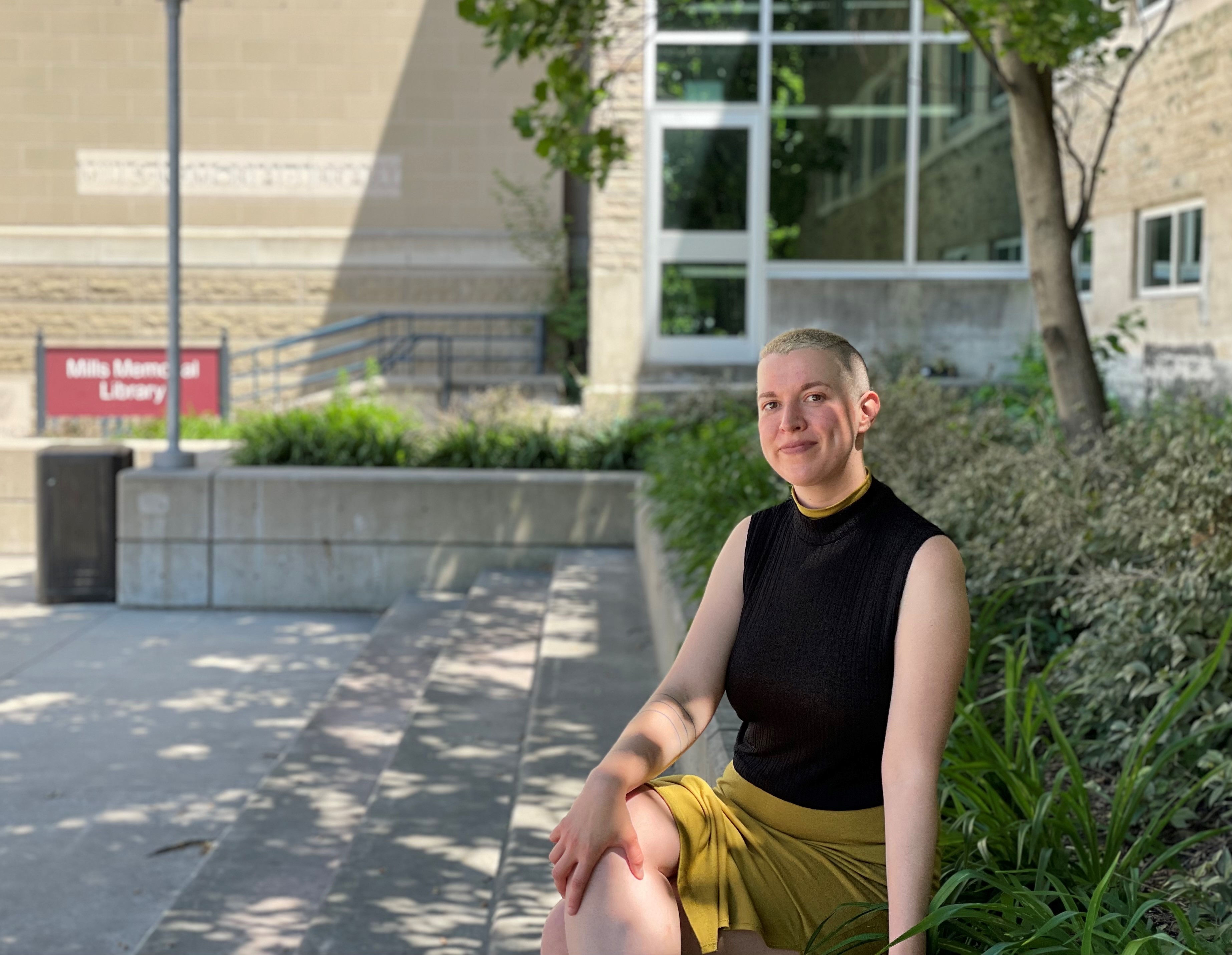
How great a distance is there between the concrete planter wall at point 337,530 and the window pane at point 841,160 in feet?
20.1

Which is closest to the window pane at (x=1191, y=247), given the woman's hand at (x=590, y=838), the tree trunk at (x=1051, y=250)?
the tree trunk at (x=1051, y=250)

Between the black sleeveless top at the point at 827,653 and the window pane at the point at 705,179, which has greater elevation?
the window pane at the point at 705,179

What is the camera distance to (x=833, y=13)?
560 inches

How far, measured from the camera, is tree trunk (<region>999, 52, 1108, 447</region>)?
602 cm

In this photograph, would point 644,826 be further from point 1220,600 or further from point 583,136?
point 583,136

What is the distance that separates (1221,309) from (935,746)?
29.1 feet

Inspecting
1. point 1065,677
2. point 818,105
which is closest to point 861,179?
point 818,105

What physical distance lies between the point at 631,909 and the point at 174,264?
835cm

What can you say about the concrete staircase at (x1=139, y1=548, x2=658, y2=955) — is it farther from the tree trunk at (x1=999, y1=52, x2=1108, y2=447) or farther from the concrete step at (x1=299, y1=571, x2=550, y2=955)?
the tree trunk at (x1=999, y1=52, x2=1108, y2=447)

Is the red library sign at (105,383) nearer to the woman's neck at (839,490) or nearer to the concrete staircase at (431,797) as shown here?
the concrete staircase at (431,797)

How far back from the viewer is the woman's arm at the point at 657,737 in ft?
6.88

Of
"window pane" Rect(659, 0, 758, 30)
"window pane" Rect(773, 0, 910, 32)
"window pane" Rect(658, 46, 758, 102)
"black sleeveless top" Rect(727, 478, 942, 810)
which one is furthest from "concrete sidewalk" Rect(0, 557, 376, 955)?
"window pane" Rect(773, 0, 910, 32)

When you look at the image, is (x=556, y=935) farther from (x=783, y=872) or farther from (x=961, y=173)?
(x=961, y=173)

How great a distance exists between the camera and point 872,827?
2283 millimetres
